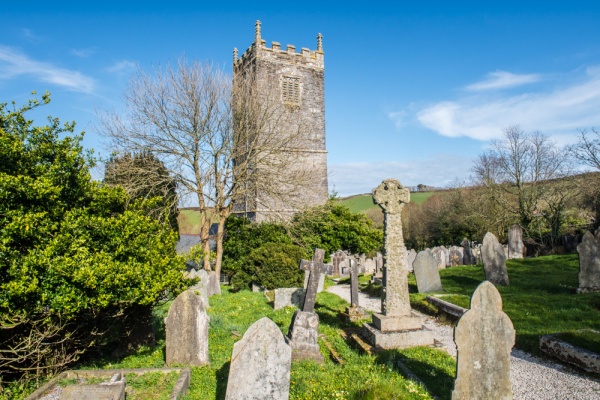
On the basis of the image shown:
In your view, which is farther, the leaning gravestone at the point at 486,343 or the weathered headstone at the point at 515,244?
the weathered headstone at the point at 515,244

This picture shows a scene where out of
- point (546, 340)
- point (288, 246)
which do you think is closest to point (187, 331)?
point (546, 340)

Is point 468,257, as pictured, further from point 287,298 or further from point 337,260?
point 287,298

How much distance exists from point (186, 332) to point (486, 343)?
16.2 feet

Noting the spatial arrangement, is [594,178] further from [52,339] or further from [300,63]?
[52,339]

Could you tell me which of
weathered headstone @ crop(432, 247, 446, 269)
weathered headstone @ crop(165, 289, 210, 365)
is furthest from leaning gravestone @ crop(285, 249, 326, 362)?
weathered headstone @ crop(432, 247, 446, 269)

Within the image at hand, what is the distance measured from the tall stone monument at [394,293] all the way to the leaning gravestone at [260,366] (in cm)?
281

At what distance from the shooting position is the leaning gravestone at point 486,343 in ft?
16.0

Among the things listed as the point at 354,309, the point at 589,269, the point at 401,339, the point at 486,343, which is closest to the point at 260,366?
the point at 486,343

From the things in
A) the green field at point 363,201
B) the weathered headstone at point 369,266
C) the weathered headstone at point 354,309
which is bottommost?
the weathered headstone at point 369,266

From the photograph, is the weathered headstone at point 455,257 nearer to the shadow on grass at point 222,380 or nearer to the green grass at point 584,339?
the green grass at point 584,339

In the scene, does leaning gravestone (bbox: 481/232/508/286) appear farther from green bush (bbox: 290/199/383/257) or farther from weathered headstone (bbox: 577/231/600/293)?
green bush (bbox: 290/199/383/257)

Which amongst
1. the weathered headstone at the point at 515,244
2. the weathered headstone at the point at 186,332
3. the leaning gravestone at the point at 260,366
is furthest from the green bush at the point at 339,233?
the leaning gravestone at the point at 260,366

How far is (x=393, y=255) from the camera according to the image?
768 cm

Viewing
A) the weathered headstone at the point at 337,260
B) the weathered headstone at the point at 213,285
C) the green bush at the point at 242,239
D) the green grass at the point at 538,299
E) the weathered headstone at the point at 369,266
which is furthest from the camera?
the weathered headstone at the point at 369,266
